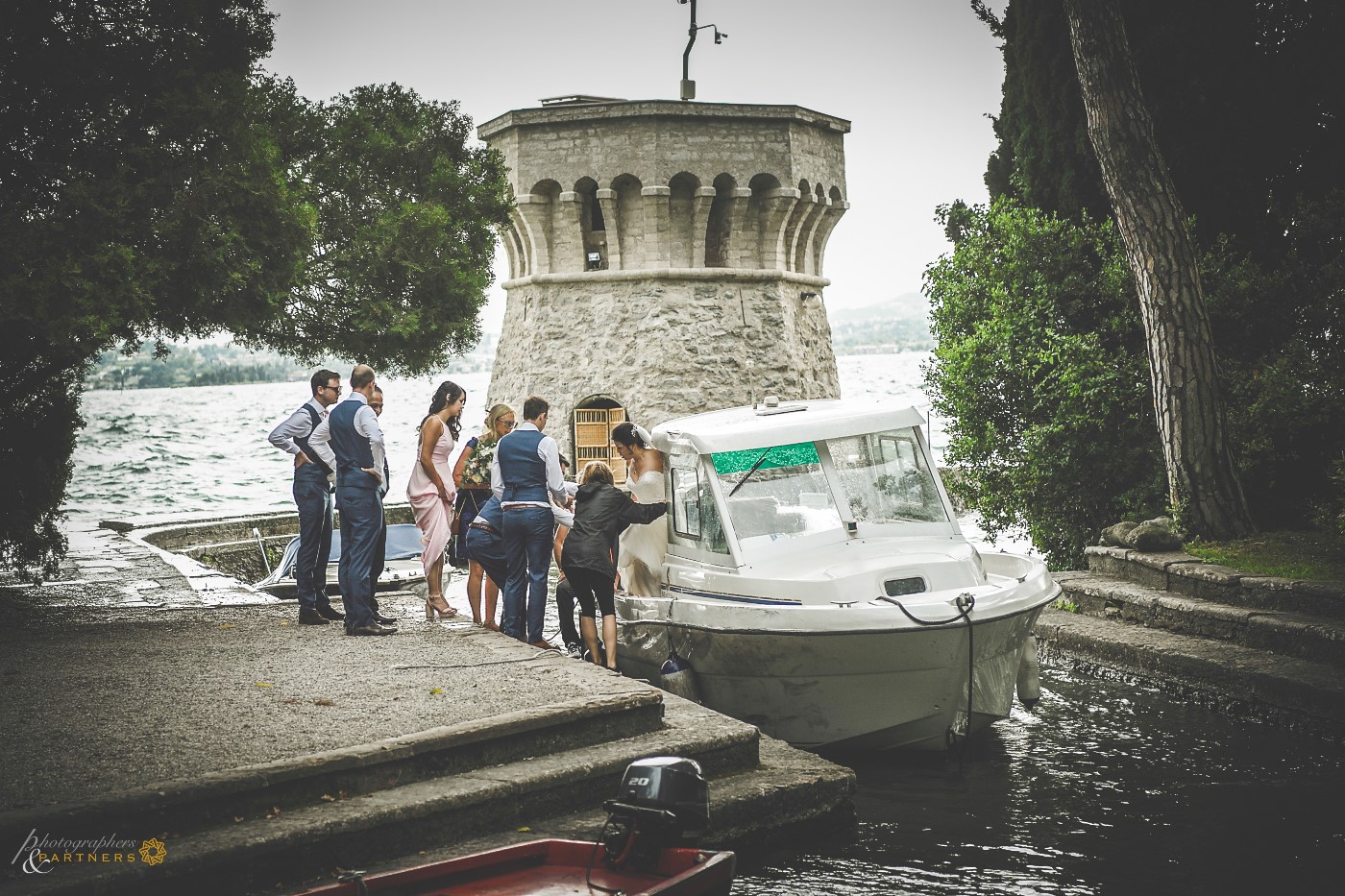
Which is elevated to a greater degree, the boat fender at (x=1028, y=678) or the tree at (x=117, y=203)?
the tree at (x=117, y=203)

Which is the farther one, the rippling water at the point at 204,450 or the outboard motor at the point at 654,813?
the rippling water at the point at 204,450

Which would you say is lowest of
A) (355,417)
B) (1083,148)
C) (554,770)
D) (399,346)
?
(554,770)

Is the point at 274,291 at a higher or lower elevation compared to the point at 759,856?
higher

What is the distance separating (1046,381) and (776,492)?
643 centimetres

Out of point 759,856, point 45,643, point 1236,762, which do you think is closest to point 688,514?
point 759,856

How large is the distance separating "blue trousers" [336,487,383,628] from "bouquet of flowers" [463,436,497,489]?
1210 mm

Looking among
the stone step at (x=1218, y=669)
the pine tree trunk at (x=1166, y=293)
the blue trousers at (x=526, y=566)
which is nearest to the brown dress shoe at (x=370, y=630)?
the blue trousers at (x=526, y=566)

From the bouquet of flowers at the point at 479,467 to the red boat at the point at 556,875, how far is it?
201 inches

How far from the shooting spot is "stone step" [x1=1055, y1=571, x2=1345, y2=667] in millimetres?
8633

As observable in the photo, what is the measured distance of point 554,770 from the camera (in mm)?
5527

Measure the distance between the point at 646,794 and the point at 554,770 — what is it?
1.34 metres

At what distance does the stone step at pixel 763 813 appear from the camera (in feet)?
17.2

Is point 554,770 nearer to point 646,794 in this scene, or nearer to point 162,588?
point 646,794

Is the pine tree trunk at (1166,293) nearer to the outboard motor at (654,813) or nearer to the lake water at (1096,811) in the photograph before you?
the lake water at (1096,811)
